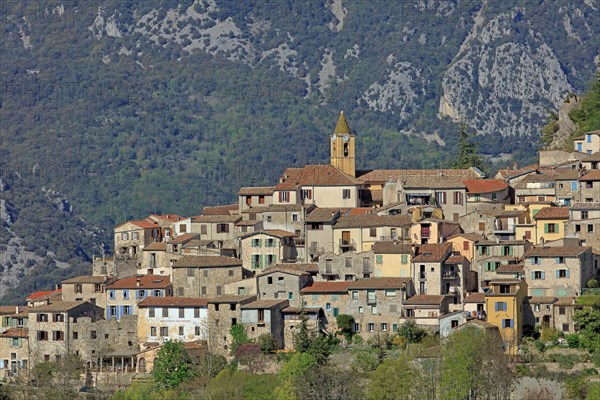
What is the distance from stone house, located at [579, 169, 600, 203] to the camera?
112m

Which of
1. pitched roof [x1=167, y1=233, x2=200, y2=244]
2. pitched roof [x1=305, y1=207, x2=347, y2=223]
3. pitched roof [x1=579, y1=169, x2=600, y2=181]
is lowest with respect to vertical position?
pitched roof [x1=167, y1=233, x2=200, y2=244]

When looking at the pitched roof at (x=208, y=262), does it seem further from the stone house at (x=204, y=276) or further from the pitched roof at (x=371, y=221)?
the pitched roof at (x=371, y=221)

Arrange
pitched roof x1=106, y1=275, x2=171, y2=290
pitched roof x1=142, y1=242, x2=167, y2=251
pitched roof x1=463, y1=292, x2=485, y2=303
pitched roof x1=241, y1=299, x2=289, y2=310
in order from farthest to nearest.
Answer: pitched roof x1=142, y1=242, x2=167, y2=251 → pitched roof x1=106, y1=275, x2=171, y2=290 → pitched roof x1=241, y1=299, x2=289, y2=310 → pitched roof x1=463, y1=292, x2=485, y2=303

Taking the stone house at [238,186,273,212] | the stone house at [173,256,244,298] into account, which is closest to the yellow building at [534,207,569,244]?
the stone house at [173,256,244,298]

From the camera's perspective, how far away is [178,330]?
108 m

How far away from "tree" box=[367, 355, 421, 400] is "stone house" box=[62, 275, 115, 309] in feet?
64.0

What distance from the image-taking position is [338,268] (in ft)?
358

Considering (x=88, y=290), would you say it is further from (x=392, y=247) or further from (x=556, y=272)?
(x=556, y=272)

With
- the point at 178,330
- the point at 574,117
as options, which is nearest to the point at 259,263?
the point at 178,330

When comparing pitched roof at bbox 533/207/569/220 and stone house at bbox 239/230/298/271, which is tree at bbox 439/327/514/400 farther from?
stone house at bbox 239/230/298/271

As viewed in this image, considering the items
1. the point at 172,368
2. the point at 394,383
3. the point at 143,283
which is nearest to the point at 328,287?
the point at 172,368

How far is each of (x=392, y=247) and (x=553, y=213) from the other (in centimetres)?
886

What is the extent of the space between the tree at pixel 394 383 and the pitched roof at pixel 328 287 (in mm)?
8340

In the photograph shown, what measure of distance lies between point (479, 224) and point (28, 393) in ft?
80.9
